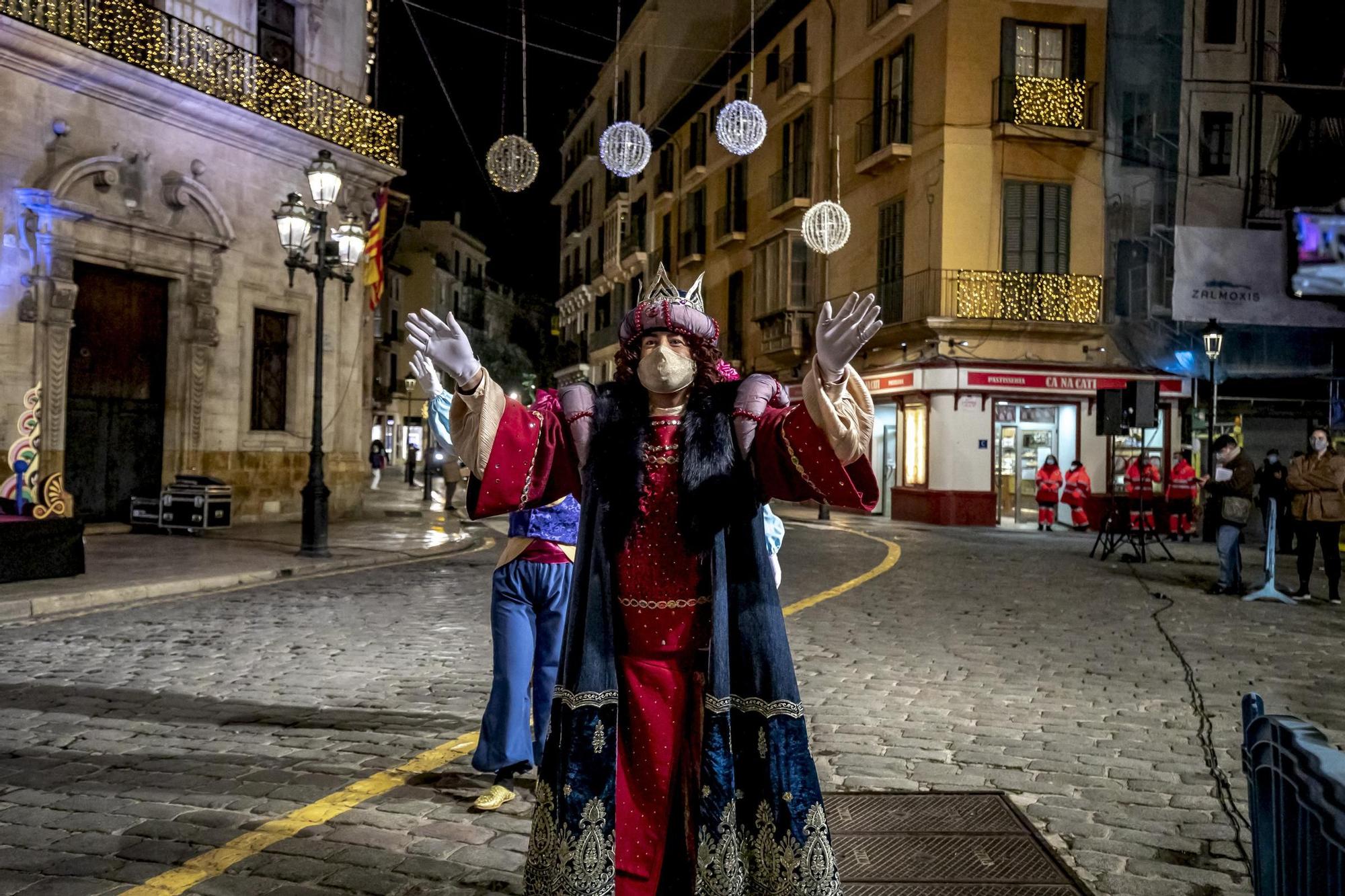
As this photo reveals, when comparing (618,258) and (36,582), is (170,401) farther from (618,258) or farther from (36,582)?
(618,258)

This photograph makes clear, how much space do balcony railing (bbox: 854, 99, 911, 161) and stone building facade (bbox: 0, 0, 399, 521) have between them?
11.2m

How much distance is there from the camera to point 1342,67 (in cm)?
932

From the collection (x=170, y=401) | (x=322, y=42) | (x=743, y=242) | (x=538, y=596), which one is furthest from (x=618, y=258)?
(x=538, y=596)

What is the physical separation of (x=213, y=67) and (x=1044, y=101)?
54.0ft

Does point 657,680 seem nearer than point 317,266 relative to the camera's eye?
Yes

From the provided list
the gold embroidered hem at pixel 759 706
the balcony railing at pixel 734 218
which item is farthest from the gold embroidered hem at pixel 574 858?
the balcony railing at pixel 734 218

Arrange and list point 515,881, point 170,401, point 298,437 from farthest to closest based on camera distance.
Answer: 1. point 298,437
2. point 170,401
3. point 515,881

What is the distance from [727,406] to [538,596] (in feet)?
5.28

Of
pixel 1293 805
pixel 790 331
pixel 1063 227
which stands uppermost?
pixel 1063 227

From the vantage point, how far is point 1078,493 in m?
21.1

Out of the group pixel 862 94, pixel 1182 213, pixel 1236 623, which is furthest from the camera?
pixel 862 94

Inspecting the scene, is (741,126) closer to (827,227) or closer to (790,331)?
(827,227)

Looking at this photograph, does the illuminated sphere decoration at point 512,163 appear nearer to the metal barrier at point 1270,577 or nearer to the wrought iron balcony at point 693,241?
the metal barrier at point 1270,577

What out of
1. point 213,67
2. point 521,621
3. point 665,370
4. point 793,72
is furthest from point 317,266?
point 793,72
